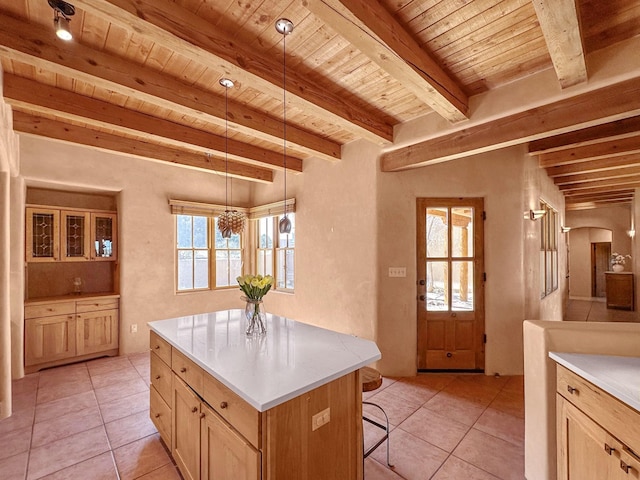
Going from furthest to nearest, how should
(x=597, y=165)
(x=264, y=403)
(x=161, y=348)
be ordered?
1. (x=597, y=165)
2. (x=161, y=348)
3. (x=264, y=403)

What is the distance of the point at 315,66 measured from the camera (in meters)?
2.24

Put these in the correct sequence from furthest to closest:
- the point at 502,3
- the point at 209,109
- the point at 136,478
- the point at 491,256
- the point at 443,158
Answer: the point at 491,256 → the point at 443,158 → the point at 209,109 → the point at 136,478 → the point at 502,3

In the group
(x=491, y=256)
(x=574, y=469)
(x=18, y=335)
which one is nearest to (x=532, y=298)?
(x=491, y=256)

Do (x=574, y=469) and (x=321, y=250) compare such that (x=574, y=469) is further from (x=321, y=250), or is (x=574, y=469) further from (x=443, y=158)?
(x=321, y=250)

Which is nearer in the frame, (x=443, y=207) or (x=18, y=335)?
(x=18, y=335)

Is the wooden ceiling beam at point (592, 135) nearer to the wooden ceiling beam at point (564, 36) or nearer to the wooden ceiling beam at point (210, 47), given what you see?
the wooden ceiling beam at point (564, 36)

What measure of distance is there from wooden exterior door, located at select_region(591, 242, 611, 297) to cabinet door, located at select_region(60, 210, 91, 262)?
1309 centimetres

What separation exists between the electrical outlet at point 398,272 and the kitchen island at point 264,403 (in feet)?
5.39

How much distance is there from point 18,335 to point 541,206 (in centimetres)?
695

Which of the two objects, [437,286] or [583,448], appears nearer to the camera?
[583,448]

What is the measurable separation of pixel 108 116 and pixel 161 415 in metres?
2.65

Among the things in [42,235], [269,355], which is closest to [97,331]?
[42,235]

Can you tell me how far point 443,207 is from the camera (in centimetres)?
362

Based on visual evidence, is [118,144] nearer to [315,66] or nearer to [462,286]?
[315,66]
